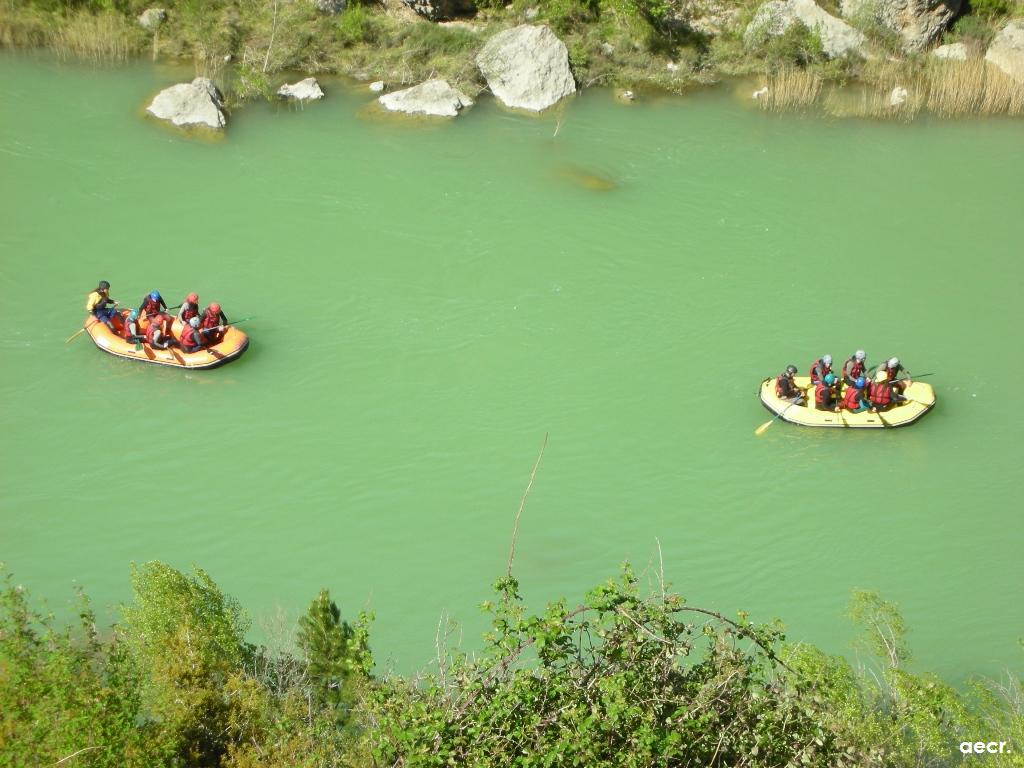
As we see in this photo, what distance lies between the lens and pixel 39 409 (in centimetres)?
1355

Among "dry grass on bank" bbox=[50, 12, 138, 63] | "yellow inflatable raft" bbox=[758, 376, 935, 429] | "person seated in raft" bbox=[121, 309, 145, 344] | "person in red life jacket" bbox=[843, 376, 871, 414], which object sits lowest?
"person seated in raft" bbox=[121, 309, 145, 344]

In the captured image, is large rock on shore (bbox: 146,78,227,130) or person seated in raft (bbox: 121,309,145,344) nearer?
person seated in raft (bbox: 121,309,145,344)

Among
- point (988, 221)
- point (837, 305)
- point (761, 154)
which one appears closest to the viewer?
point (837, 305)

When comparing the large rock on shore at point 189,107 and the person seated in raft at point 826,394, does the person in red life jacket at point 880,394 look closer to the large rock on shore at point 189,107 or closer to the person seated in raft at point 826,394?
the person seated in raft at point 826,394

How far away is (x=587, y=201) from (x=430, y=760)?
13.4m

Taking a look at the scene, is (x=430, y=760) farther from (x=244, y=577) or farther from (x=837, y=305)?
(x=837, y=305)

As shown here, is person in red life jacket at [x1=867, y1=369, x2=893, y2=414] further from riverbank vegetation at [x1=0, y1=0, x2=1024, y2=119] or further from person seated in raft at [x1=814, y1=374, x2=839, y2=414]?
riverbank vegetation at [x1=0, y1=0, x2=1024, y2=119]

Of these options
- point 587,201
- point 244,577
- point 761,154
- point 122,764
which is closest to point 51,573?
point 244,577

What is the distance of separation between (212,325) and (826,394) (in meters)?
8.29

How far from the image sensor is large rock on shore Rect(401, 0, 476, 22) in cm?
2298

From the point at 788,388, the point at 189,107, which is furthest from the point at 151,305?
the point at 788,388

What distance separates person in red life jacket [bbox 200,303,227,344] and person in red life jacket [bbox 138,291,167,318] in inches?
27.2

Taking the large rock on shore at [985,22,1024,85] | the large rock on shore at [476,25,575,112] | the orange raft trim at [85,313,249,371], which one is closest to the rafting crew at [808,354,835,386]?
the orange raft trim at [85,313,249,371]

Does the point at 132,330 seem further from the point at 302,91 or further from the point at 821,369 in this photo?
the point at 821,369
